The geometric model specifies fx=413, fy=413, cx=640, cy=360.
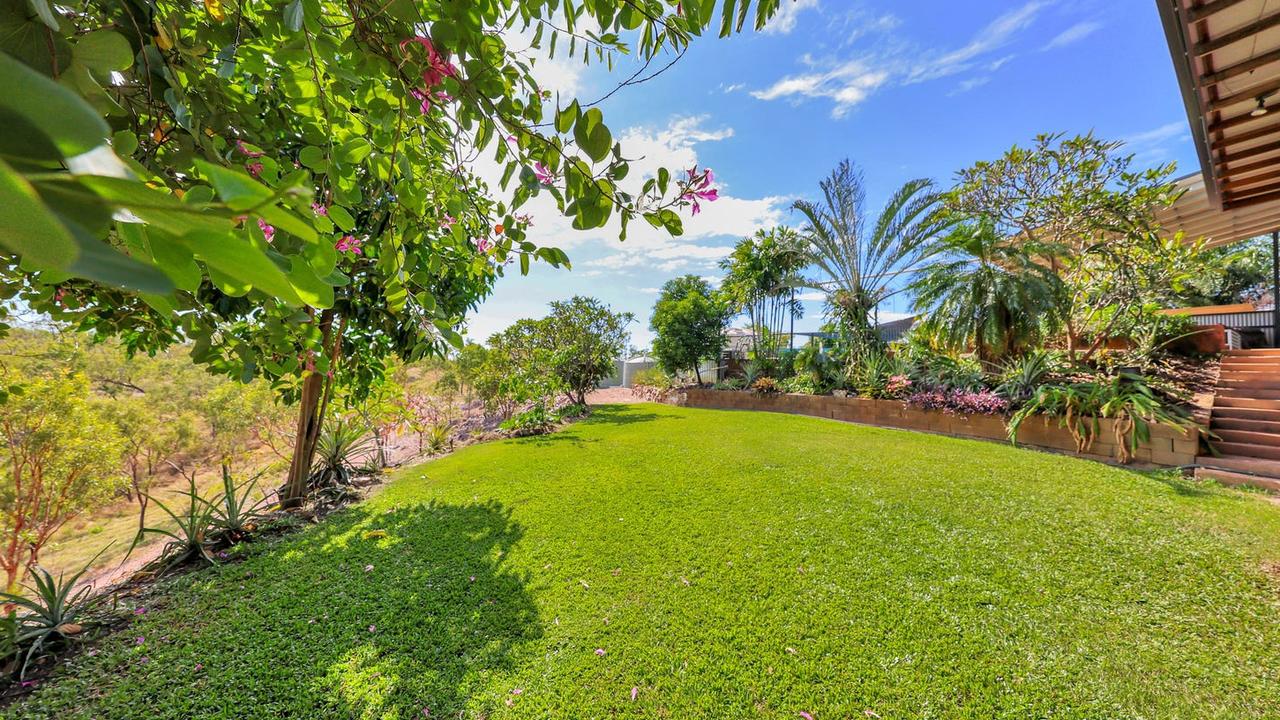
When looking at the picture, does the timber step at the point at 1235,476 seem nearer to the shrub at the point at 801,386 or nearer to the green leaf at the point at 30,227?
the shrub at the point at 801,386

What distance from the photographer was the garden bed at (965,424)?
4.37m

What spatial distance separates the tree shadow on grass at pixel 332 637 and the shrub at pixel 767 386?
787cm

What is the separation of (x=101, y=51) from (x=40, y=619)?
307 cm

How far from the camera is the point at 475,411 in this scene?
10766mm

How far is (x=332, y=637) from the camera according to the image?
203 centimetres

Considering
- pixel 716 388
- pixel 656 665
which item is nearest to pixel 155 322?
pixel 656 665

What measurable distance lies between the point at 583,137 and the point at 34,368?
7978 mm

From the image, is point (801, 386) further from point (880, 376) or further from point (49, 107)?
point (49, 107)

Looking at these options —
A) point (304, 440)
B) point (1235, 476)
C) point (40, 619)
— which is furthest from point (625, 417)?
point (1235, 476)

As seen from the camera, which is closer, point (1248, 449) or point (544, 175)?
point (544, 175)

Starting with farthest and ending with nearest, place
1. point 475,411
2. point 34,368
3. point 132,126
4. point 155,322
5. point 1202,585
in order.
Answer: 1. point 475,411
2. point 34,368
3. point 1202,585
4. point 155,322
5. point 132,126

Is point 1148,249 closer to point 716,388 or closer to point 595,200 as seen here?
point 716,388

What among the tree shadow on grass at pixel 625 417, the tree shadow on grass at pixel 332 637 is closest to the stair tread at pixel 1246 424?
the tree shadow on grass at pixel 625 417

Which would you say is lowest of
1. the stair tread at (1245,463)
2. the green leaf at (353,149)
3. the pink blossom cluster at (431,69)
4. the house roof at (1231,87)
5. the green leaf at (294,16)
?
the stair tread at (1245,463)
